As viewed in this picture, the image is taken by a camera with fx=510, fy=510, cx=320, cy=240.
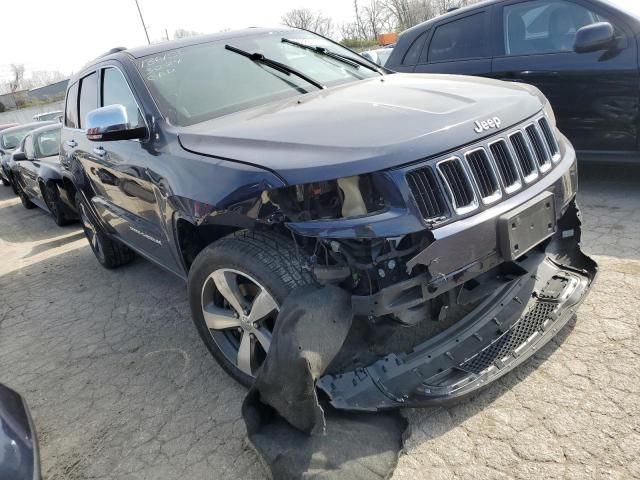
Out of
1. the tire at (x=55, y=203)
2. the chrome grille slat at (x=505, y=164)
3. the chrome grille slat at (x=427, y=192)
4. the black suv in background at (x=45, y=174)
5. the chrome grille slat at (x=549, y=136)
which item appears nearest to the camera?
the chrome grille slat at (x=427, y=192)

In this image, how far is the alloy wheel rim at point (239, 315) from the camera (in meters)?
2.46

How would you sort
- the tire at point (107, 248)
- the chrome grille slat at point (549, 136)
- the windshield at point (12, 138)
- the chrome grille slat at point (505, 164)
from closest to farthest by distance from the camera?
1. the chrome grille slat at point (505, 164)
2. the chrome grille slat at point (549, 136)
3. the tire at point (107, 248)
4. the windshield at point (12, 138)

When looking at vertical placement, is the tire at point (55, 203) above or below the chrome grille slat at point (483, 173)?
below

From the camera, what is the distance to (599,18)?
4.47m

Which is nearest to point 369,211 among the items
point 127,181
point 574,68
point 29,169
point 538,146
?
point 538,146

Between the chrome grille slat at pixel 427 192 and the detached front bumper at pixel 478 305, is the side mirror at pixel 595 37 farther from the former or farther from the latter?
the chrome grille slat at pixel 427 192

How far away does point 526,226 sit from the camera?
2.22 metres

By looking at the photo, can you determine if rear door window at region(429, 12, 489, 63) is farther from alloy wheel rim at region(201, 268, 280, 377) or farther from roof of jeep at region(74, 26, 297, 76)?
alloy wheel rim at region(201, 268, 280, 377)

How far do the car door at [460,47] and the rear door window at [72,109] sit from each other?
3.60 meters

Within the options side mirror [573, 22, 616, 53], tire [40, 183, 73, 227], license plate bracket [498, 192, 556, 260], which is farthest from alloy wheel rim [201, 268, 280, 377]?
tire [40, 183, 73, 227]

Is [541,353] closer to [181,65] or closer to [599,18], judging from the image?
[181,65]

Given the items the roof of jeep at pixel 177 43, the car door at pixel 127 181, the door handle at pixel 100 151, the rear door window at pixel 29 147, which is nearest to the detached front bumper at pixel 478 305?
the car door at pixel 127 181

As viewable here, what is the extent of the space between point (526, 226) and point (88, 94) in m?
3.67

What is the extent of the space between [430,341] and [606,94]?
331cm
